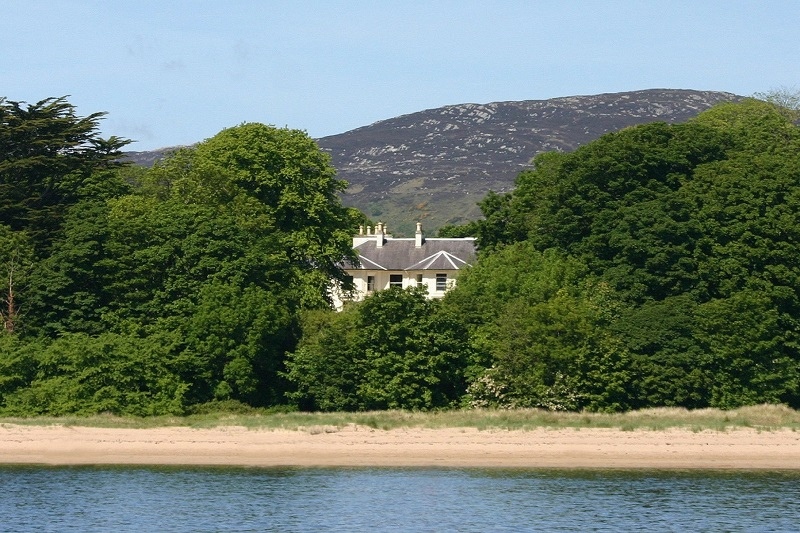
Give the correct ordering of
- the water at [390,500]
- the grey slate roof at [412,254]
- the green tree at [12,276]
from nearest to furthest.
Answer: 1. the water at [390,500]
2. the green tree at [12,276]
3. the grey slate roof at [412,254]

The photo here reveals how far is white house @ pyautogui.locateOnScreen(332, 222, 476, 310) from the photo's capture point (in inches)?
3467

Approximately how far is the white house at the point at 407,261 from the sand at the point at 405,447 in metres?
41.8

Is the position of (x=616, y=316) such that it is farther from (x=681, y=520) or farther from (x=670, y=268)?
(x=681, y=520)

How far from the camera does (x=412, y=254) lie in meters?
90.8

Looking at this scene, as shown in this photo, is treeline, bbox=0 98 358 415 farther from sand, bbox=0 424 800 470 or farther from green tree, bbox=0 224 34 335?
sand, bbox=0 424 800 470

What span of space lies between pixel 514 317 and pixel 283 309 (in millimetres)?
9737

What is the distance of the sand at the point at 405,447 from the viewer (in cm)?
4297

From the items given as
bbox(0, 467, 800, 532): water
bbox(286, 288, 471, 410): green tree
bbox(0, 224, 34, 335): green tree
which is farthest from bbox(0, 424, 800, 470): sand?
bbox(0, 224, 34, 335): green tree

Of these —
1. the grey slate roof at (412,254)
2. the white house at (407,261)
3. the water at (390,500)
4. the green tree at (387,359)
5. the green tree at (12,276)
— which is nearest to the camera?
the water at (390,500)

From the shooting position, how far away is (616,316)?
53.1 m

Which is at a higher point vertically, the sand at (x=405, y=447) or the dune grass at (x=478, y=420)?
the dune grass at (x=478, y=420)

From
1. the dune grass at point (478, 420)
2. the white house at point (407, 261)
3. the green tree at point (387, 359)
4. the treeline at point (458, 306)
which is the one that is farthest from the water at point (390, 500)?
the white house at point (407, 261)

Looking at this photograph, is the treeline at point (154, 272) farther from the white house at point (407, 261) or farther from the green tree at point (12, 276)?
the white house at point (407, 261)

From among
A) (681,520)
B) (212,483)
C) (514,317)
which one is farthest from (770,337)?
(212,483)
